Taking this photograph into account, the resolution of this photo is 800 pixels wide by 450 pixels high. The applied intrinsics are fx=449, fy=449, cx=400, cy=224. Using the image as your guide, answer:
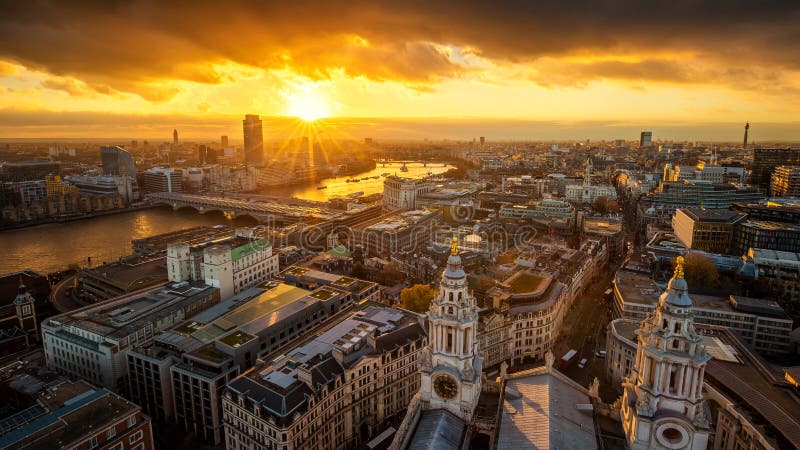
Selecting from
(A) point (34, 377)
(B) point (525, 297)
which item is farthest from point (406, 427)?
(A) point (34, 377)

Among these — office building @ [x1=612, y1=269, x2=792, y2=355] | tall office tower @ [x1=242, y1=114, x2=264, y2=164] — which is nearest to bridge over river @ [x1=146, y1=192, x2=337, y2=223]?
office building @ [x1=612, y1=269, x2=792, y2=355]

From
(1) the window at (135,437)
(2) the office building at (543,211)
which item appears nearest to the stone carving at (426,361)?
(1) the window at (135,437)

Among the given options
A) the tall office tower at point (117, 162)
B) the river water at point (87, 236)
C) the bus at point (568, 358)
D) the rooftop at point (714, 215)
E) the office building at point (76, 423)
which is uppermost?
the tall office tower at point (117, 162)

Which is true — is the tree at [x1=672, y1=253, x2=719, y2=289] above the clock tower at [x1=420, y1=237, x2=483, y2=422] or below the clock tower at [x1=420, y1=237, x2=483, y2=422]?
below

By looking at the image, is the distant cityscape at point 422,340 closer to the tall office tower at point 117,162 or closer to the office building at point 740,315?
the office building at point 740,315

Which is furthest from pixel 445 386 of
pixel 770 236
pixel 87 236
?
pixel 87 236

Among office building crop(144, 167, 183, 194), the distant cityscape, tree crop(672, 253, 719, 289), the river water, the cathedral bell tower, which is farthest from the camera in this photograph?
office building crop(144, 167, 183, 194)

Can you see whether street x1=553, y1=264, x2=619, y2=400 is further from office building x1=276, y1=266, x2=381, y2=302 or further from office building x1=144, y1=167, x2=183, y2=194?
office building x1=144, y1=167, x2=183, y2=194
